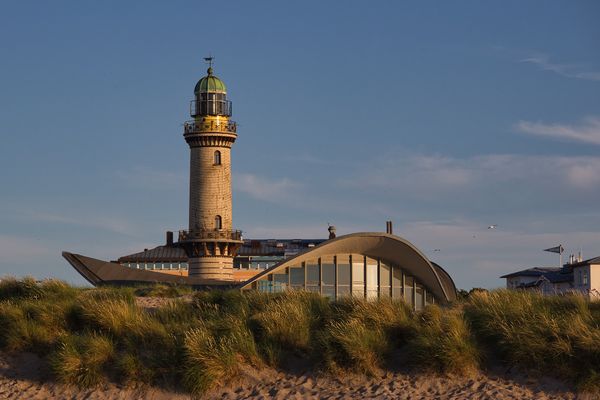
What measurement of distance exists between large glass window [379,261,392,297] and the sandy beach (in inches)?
1017

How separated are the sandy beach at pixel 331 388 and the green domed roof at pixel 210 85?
54.3 m

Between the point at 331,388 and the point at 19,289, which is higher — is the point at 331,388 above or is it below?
below

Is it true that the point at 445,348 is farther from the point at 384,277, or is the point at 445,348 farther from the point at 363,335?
the point at 384,277

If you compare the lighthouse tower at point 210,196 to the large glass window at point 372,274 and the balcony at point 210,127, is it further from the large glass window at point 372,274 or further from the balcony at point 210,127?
the large glass window at point 372,274

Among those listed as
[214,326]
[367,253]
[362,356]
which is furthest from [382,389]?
[367,253]

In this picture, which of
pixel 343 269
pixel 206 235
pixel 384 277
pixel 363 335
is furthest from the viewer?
pixel 206 235

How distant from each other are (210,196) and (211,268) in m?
5.20

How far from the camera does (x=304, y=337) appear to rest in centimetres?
2472

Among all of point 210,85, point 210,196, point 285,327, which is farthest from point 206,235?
point 285,327

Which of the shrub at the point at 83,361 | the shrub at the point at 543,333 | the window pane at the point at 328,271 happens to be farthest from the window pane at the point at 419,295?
the shrub at the point at 83,361

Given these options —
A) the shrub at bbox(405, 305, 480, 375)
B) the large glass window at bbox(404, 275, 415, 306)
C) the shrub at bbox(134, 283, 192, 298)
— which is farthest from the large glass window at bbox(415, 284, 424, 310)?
the shrub at bbox(405, 305, 480, 375)

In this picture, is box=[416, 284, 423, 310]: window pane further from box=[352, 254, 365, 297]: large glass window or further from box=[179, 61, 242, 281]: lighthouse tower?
box=[179, 61, 242, 281]: lighthouse tower

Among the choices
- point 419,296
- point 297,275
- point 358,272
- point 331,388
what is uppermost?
point 358,272

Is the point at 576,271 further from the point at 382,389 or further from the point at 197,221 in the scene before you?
the point at 382,389
